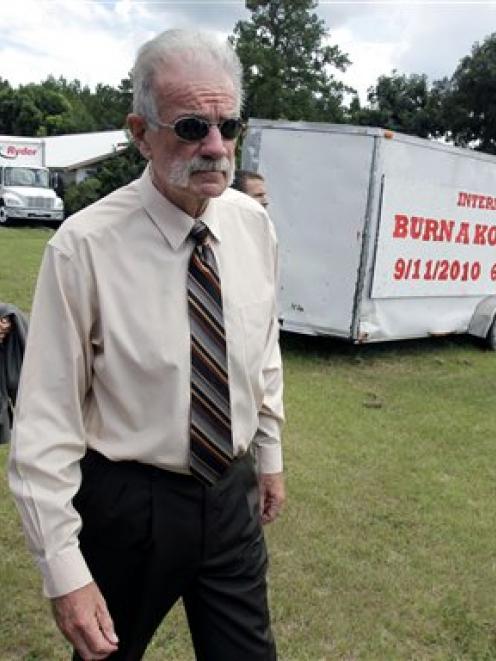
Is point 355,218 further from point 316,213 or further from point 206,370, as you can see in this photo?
point 206,370

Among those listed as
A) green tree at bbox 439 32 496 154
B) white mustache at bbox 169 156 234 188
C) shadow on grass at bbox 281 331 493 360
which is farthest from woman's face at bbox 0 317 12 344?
green tree at bbox 439 32 496 154

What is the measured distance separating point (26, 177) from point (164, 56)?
2932 cm

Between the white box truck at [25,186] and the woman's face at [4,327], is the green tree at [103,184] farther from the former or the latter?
the woman's face at [4,327]

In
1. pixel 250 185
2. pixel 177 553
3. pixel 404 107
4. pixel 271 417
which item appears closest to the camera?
pixel 177 553

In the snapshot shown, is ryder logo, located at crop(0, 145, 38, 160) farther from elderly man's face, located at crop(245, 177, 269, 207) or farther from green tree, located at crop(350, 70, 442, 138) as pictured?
elderly man's face, located at crop(245, 177, 269, 207)

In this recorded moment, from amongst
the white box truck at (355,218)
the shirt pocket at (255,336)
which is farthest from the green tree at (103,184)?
the shirt pocket at (255,336)

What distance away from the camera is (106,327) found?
173cm

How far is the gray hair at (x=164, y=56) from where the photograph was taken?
1720mm

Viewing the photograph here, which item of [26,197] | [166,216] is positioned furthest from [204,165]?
[26,197]

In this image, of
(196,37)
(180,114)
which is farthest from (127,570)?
(196,37)

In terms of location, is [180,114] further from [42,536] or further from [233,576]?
[233,576]

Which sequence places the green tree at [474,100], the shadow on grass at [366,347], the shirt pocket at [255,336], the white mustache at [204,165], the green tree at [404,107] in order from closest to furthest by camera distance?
the white mustache at [204,165]
the shirt pocket at [255,336]
the shadow on grass at [366,347]
the green tree at [474,100]
the green tree at [404,107]

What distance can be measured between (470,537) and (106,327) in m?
3.35

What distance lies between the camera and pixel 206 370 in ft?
6.03
